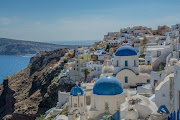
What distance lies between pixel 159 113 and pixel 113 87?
15.0 feet

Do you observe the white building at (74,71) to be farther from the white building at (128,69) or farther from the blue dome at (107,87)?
the blue dome at (107,87)

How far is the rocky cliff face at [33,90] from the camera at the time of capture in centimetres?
4500

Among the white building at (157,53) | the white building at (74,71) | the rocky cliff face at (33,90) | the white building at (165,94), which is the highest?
the white building at (157,53)

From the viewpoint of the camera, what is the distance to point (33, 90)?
5612 centimetres

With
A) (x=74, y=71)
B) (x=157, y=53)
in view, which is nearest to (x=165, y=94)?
(x=157, y=53)

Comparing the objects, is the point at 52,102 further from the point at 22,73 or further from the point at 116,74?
the point at 22,73

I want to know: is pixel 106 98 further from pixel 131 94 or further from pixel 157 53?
pixel 157 53

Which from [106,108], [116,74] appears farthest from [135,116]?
[116,74]

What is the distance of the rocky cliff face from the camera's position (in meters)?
45.0

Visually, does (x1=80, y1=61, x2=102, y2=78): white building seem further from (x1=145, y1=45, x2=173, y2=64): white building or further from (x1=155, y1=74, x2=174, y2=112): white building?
(x1=155, y1=74, x2=174, y2=112): white building

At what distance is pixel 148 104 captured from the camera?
14.4 m

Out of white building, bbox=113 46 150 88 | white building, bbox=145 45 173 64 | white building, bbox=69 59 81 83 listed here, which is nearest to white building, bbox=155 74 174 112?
white building, bbox=113 46 150 88

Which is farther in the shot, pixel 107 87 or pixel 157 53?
pixel 157 53

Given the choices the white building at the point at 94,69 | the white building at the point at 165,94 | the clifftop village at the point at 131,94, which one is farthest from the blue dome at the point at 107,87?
the white building at the point at 94,69
